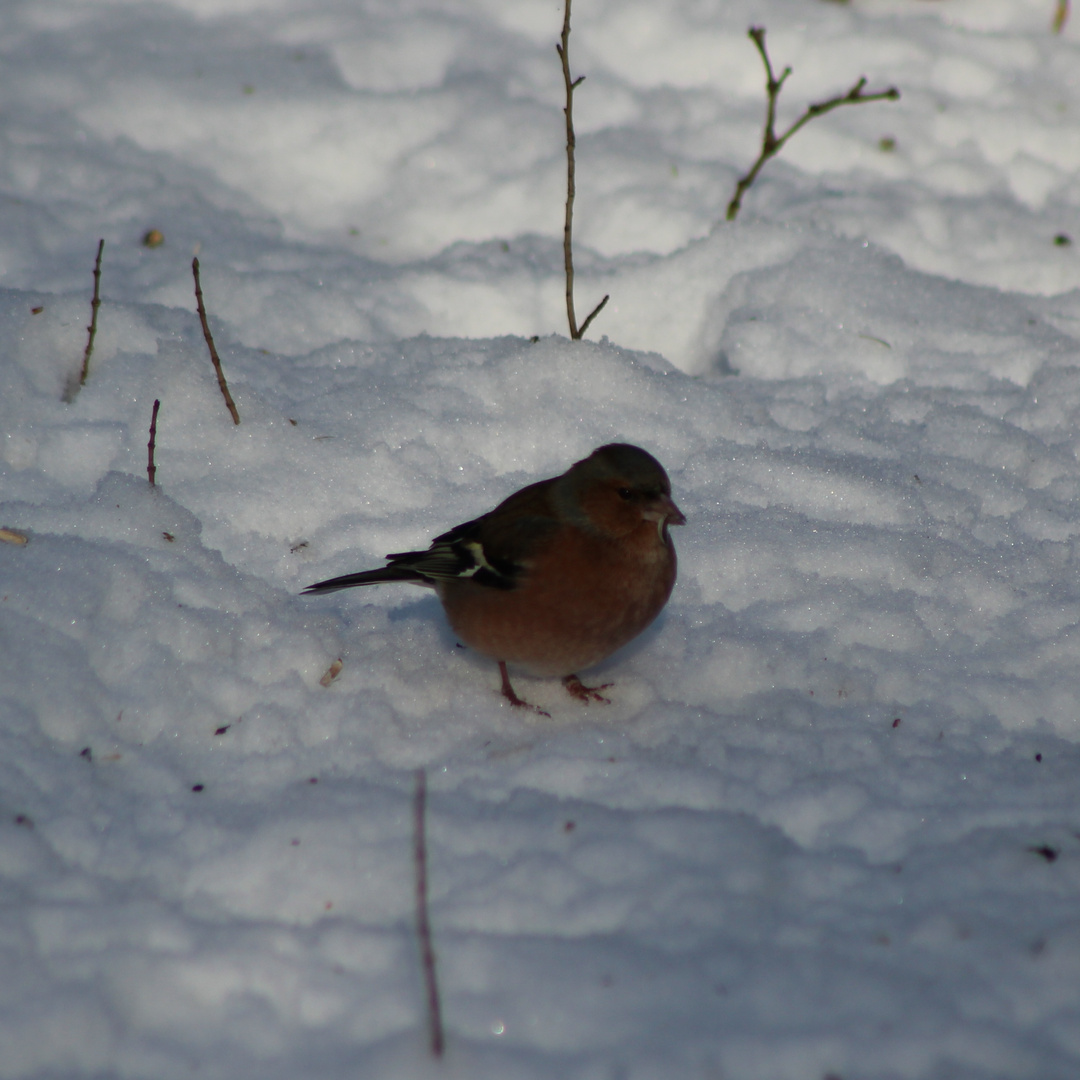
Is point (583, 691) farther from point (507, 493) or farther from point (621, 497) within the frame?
point (507, 493)

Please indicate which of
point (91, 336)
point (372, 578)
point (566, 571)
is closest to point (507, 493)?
point (372, 578)

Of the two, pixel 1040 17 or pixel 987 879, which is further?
pixel 1040 17

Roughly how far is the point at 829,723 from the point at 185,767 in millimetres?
1944

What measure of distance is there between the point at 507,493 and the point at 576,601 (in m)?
1.17

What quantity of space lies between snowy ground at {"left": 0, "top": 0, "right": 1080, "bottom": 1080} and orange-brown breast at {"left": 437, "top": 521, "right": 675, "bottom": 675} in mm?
243

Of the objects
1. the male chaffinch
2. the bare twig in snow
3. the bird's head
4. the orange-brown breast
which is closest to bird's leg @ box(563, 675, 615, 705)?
the male chaffinch

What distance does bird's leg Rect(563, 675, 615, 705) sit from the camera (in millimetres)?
3420

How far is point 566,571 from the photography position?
10.5 ft

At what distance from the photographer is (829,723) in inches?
126

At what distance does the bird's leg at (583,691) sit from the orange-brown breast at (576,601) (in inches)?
5.2

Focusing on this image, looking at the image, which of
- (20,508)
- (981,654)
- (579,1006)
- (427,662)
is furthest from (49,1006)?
(981,654)

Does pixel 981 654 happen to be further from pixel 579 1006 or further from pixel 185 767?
pixel 185 767

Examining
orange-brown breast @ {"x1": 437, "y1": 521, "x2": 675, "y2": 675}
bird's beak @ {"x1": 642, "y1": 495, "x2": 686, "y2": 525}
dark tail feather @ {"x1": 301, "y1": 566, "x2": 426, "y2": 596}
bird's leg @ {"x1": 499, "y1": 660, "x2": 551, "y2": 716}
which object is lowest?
bird's leg @ {"x1": 499, "y1": 660, "x2": 551, "y2": 716}

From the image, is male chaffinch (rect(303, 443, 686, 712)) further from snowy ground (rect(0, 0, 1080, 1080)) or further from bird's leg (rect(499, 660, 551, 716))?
snowy ground (rect(0, 0, 1080, 1080))
